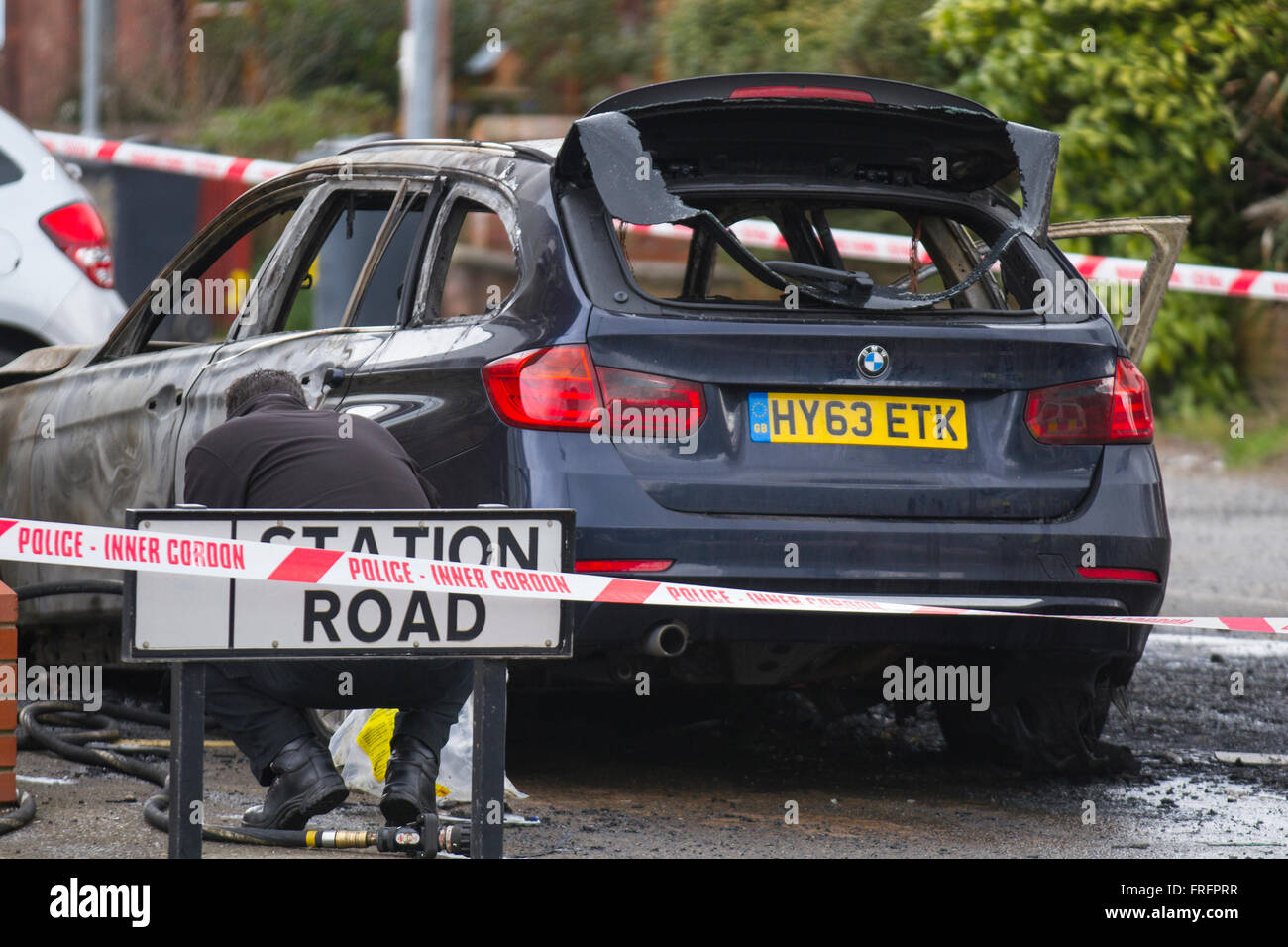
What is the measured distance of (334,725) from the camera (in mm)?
5270

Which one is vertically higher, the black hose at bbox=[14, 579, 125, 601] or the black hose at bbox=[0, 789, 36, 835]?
the black hose at bbox=[14, 579, 125, 601]

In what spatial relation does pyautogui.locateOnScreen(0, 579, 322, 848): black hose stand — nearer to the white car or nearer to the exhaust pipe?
the exhaust pipe

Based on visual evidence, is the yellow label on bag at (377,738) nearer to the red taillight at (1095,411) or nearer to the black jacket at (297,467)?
the black jacket at (297,467)

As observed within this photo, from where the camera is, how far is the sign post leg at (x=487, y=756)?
380 cm

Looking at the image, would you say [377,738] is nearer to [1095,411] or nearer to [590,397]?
[590,397]

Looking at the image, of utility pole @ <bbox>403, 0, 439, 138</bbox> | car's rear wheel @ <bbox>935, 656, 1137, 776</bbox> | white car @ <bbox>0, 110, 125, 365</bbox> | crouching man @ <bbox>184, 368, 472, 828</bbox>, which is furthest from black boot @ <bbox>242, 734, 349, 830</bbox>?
utility pole @ <bbox>403, 0, 439, 138</bbox>

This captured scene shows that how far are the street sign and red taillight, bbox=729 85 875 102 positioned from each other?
1.64 meters

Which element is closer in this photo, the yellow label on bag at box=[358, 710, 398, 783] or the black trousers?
the black trousers

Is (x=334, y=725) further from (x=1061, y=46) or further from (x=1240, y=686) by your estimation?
(x=1061, y=46)

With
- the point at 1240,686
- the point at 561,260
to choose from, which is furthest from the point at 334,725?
the point at 1240,686

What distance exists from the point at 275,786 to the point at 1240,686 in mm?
3731

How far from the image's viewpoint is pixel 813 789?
5465mm

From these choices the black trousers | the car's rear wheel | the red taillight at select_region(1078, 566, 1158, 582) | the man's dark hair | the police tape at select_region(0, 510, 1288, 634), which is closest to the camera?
the police tape at select_region(0, 510, 1288, 634)

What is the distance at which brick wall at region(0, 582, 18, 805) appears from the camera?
480cm
